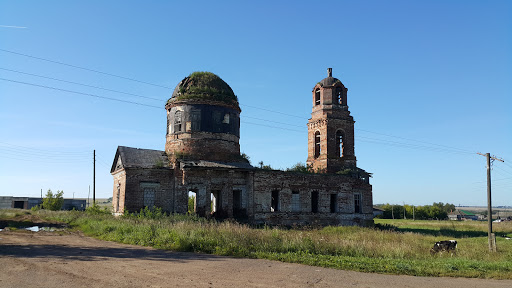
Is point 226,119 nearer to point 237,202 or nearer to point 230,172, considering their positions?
point 230,172

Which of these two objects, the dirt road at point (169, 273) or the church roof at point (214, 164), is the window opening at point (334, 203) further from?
the dirt road at point (169, 273)

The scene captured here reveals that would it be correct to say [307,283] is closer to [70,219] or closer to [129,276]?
[129,276]

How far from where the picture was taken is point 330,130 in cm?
2853

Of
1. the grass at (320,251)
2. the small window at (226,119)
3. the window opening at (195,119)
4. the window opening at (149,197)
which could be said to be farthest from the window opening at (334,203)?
the grass at (320,251)

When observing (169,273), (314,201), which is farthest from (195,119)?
(169,273)

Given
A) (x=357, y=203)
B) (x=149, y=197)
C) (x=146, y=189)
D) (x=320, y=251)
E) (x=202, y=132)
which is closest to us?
(x=320, y=251)

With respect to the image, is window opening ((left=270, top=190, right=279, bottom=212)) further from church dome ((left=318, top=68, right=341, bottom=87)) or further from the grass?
the grass

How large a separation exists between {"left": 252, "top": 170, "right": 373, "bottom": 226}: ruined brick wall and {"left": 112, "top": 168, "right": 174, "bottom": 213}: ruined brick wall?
5.45 metres

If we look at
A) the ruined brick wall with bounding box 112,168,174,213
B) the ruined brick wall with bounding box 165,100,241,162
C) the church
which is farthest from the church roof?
the ruined brick wall with bounding box 112,168,174,213

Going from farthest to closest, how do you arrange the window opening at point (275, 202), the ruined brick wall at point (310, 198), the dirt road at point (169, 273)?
the window opening at point (275, 202) → the ruined brick wall at point (310, 198) → the dirt road at point (169, 273)

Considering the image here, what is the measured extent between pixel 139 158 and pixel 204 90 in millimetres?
6334

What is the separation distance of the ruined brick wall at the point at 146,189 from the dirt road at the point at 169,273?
32.9ft

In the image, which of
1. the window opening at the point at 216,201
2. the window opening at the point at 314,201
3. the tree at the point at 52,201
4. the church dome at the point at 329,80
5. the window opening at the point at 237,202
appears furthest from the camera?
the tree at the point at 52,201

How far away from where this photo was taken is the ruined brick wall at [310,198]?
23891 mm
